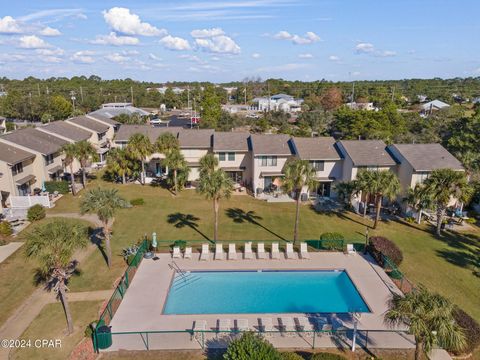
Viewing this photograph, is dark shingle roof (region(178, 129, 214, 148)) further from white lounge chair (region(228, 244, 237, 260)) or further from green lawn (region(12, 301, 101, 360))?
green lawn (region(12, 301, 101, 360))

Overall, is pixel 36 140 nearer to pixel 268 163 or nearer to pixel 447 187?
pixel 268 163

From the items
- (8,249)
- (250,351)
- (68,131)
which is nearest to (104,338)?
(250,351)

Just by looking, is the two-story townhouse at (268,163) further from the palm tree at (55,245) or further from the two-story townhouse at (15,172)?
the palm tree at (55,245)

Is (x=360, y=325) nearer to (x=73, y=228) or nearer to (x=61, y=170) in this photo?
(x=73, y=228)

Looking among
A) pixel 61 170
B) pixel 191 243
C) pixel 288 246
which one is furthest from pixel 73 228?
pixel 61 170

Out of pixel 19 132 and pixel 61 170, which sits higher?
pixel 19 132
